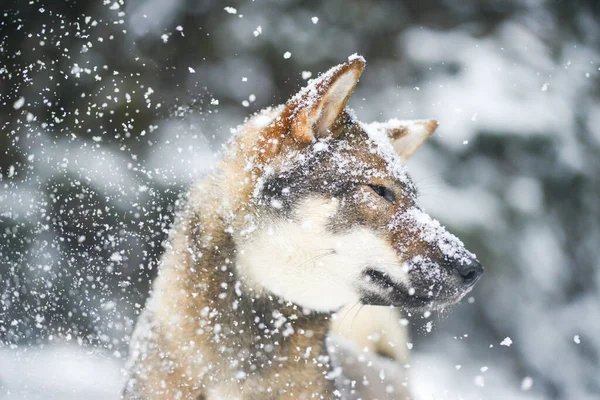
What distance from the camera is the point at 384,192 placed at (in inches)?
77.0

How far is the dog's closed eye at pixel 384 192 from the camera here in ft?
6.37

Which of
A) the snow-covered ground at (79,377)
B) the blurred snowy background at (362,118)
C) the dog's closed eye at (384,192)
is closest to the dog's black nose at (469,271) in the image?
the dog's closed eye at (384,192)

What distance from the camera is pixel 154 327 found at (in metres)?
2.09

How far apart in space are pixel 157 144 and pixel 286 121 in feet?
9.15

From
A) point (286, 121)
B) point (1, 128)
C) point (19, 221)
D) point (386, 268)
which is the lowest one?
point (386, 268)

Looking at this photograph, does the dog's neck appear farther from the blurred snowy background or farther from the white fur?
the blurred snowy background

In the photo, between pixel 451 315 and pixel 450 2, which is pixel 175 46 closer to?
pixel 450 2

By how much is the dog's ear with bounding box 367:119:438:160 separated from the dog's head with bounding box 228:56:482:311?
0.36 metres

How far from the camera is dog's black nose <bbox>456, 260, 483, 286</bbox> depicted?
1.82 m

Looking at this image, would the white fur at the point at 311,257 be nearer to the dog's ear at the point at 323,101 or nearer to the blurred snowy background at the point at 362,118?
the dog's ear at the point at 323,101

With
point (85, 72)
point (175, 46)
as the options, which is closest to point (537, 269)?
point (175, 46)

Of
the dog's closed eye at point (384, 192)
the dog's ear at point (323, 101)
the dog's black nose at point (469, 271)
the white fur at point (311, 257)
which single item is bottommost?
the dog's black nose at point (469, 271)

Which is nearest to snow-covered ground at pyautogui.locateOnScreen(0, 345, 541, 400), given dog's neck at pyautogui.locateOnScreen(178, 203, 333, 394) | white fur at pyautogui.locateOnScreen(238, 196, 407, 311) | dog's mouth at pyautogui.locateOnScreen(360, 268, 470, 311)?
dog's neck at pyautogui.locateOnScreen(178, 203, 333, 394)

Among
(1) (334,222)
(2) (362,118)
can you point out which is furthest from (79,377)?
(2) (362,118)
